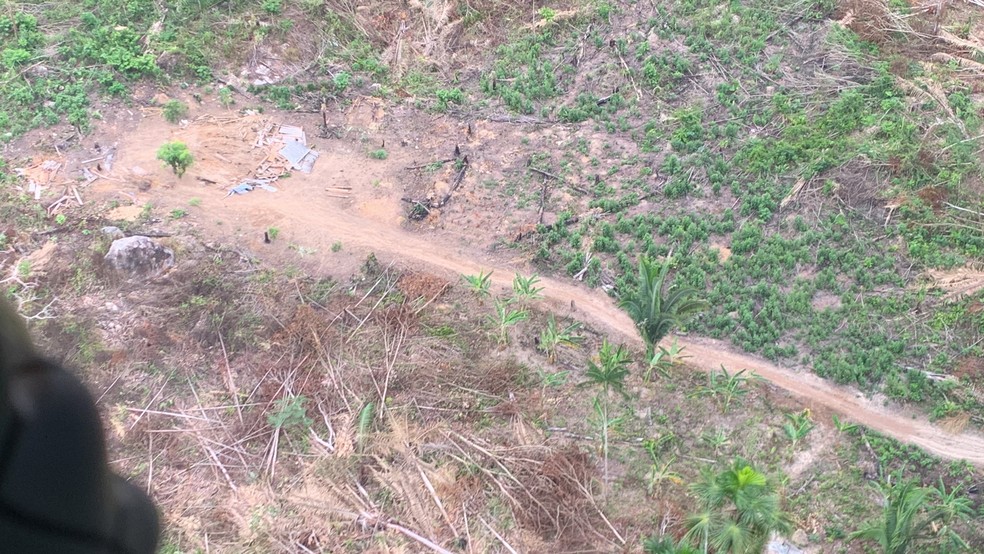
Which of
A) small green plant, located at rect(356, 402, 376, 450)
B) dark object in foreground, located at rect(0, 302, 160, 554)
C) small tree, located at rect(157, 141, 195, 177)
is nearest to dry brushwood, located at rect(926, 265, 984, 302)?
small green plant, located at rect(356, 402, 376, 450)

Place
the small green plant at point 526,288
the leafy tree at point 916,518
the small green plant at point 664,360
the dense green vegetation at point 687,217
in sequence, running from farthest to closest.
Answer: the small green plant at point 526,288 < the small green plant at point 664,360 < the dense green vegetation at point 687,217 < the leafy tree at point 916,518

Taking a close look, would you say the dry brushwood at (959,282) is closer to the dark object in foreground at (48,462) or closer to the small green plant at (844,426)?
the small green plant at (844,426)

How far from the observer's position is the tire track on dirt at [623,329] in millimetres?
7914

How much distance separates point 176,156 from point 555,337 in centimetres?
625

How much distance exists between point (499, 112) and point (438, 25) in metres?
2.48

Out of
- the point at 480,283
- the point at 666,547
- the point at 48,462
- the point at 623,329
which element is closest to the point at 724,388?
the point at 623,329

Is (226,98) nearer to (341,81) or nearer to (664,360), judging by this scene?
(341,81)

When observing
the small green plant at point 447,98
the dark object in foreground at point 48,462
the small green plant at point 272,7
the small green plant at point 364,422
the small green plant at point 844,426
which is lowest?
the small green plant at point 844,426

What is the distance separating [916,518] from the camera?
7105 mm

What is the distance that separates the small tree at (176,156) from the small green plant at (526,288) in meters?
5.32

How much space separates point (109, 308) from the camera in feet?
28.3

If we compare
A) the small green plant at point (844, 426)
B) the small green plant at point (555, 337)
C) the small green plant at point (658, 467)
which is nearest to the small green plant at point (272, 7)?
the small green plant at point (555, 337)

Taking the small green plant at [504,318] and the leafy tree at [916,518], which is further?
the small green plant at [504,318]

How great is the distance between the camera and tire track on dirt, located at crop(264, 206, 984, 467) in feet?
26.0
